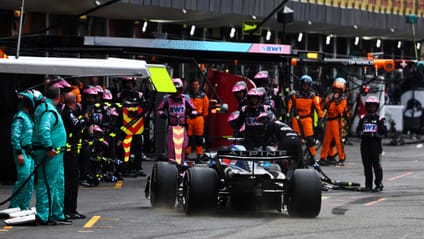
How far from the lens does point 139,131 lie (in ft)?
69.0

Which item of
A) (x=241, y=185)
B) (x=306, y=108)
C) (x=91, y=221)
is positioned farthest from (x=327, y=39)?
(x=91, y=221)

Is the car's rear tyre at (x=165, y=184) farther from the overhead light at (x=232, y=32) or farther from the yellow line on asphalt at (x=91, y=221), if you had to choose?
the overhead light at (x=232, y=32)

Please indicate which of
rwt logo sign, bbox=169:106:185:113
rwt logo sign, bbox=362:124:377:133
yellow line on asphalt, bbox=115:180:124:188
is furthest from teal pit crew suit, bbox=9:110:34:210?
rwt logo sign, bbox=362:124:377:133

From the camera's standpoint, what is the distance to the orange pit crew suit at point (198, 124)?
25.1 m

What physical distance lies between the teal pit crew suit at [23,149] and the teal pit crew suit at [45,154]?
0.70 feet

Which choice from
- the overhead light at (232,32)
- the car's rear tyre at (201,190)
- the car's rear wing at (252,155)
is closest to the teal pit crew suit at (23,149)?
the car's rear tyre at (201,190)

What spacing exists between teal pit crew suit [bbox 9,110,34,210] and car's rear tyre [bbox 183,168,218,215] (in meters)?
2.10

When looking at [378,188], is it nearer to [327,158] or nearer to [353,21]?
[327,158]

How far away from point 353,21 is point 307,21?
3.37 m

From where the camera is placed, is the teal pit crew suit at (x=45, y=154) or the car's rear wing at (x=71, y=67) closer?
the teal pit crew suit at (x=45, y=154)

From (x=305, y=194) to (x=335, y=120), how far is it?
10.6 meters

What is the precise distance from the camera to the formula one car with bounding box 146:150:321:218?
14219 millimetres

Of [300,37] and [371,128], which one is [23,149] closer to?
[371,128]

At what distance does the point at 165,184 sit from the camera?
49.0 feet
